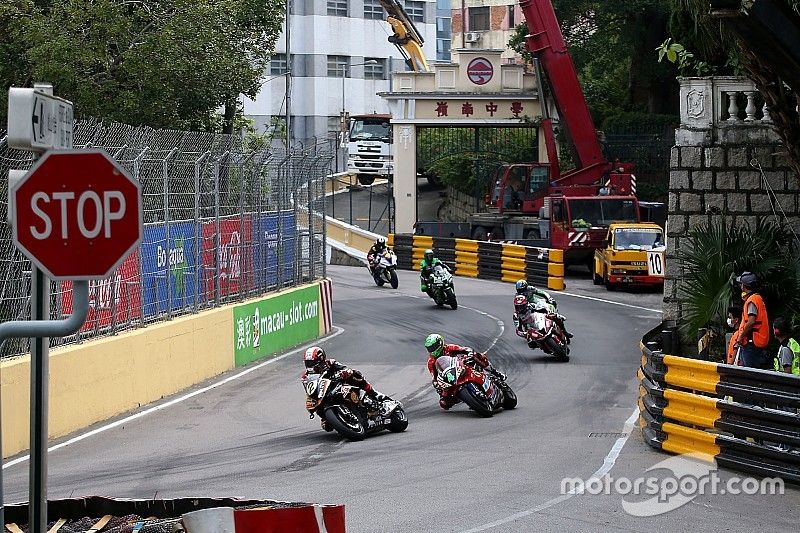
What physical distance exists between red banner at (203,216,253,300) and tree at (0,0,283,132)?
3.53 m

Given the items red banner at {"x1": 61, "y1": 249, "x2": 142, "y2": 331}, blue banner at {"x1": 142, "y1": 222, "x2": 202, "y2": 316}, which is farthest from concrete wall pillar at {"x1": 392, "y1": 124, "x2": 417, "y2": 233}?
red banner at {"x1": 61, "y1": 249, "x2": 142, "y2": 331}

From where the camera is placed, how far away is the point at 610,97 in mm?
49500

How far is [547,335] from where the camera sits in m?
20.3

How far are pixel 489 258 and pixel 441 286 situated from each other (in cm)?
820

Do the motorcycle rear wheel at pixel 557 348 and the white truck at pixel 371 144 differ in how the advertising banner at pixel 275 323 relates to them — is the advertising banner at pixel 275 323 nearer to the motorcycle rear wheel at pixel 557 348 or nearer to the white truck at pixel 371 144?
the motorcycle rear wheel at pixel 557 348

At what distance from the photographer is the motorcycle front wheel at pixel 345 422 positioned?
14.0m

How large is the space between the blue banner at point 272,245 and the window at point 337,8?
41.3 m

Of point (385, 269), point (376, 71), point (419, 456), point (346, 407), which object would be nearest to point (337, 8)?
point (376, 71)

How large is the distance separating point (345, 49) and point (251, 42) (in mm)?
37588

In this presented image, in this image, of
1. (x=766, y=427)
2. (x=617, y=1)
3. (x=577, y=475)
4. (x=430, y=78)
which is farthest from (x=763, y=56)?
(x=430, y=78)

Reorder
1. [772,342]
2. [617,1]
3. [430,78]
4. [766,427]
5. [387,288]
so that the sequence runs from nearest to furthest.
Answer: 1. [766,427]
2. [772,342]
3. [387,288]
4. [617,1]
5. [430,78]

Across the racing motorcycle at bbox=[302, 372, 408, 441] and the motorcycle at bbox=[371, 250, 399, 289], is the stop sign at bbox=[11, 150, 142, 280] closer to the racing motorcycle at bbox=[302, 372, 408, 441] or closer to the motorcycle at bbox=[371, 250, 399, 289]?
the racing motorcycle at bbox=[302, 372, 408, 441]

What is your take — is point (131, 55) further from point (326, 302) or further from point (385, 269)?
point (385, 269)

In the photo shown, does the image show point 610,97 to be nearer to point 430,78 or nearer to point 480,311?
point 430,78
